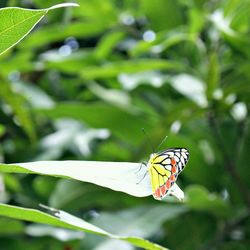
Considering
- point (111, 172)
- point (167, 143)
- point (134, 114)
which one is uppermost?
point (134, 114)

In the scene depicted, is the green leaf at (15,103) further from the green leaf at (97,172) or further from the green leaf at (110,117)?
the green leaf at (97,172)

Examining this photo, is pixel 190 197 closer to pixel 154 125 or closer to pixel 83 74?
pixel 154 125

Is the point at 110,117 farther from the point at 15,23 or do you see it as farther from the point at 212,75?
the point at 15,23

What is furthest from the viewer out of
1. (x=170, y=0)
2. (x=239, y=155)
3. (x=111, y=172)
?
(x=170, y=0)

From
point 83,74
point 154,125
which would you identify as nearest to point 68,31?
point 83,74

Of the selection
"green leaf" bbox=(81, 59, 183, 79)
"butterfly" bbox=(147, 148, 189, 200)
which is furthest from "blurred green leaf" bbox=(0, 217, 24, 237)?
"butterfly" bbox=(147, 148, 189, 200)

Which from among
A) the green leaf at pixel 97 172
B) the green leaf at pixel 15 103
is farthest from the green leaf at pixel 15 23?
the green leaf at pixel 15 103
